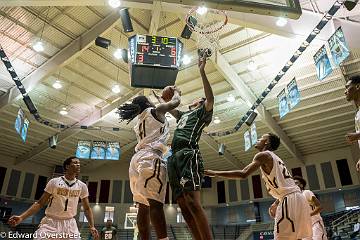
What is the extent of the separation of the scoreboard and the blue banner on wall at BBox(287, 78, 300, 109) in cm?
401

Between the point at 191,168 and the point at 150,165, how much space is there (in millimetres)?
382

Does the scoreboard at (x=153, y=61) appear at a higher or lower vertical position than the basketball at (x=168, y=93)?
higher

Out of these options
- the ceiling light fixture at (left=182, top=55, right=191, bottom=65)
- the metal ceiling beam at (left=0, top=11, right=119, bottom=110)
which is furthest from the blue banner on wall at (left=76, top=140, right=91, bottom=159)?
the ceiling light fixture at (left=182, top=55, right=191, bottom=65)

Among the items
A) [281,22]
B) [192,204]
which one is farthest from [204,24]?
[192,204]

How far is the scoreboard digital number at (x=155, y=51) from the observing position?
709 cm

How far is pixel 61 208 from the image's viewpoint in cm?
384

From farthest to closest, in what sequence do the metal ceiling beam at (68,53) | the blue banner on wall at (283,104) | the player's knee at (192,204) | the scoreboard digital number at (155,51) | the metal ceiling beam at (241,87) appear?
the metal ceiling beam at (241,87) → the blue banner on wall at (283,104) → the metal ceiling beam at (68,53) → the scoreboard digital number at (155,51) → the player's knee at (192,204)

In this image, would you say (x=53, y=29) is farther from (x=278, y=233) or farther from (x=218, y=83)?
(x=278, y=233)

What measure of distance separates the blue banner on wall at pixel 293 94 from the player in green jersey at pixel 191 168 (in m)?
6.76

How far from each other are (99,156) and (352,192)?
538 inches

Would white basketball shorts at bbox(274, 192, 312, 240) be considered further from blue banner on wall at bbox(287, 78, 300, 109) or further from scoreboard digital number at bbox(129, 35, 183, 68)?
blue banner on wall at bbox(287, 78, 300, 109)

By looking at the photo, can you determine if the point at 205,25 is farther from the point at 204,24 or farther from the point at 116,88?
the point at 116,88

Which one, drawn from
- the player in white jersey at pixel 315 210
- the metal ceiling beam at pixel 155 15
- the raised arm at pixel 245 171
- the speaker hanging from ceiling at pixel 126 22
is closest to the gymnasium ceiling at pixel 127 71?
the metal ceiling beam at pixel 155 15

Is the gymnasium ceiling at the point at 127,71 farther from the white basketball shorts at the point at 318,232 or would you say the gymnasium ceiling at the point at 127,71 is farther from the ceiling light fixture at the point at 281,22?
the white basketball shorts at the point at 318,232
